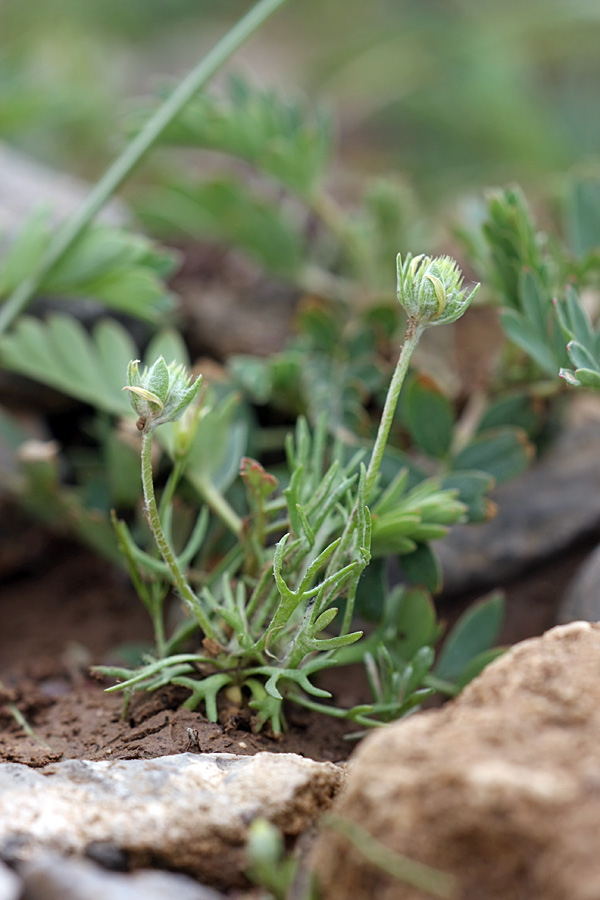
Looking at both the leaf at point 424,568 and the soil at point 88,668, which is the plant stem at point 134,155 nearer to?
the soil at point 88,668

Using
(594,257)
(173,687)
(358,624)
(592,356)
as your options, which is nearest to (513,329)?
(592,356)

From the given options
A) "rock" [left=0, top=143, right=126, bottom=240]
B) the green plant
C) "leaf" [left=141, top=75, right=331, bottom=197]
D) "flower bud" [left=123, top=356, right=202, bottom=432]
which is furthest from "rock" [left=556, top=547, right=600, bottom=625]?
"rock" [left=0, top=143, right=126, bottom=240]

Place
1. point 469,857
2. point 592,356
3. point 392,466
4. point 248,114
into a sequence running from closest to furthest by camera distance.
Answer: point 469,857
point 592,356
point 392,466
point 248,114

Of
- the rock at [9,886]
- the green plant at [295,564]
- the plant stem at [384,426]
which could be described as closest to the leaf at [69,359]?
the green plant at [295,564]

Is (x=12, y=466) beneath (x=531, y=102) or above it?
beneath

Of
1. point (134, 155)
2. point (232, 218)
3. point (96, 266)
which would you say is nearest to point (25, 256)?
point (96, 266)

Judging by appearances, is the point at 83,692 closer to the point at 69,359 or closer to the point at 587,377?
the point at 69,359

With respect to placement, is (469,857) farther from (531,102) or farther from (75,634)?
(531,102)
